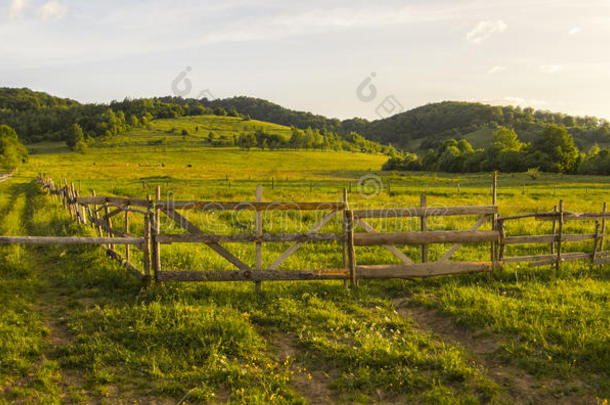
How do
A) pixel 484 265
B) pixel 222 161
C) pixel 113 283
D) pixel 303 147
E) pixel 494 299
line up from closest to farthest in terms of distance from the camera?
pixel 494 299, pixel 113 283, pixel 484 265, pixel 222 161, pixel 303 147

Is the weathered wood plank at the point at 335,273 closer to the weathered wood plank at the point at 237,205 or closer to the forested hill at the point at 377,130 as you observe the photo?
the weathered wood plank at the point at 237,205

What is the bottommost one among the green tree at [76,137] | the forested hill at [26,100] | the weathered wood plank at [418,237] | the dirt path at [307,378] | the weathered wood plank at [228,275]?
the dirt path at [307,378]

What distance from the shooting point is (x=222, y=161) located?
97.4 meters

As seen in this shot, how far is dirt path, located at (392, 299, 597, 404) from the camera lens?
188 inches

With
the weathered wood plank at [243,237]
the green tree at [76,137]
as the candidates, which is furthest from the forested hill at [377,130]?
the weathered wood plank at [243,237]

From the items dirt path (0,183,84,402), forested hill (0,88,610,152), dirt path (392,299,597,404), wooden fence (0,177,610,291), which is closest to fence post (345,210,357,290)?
wooden fence (0,177,610,291)

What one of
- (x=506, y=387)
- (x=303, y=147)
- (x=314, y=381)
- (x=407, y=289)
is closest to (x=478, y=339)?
(x=506, y=387)

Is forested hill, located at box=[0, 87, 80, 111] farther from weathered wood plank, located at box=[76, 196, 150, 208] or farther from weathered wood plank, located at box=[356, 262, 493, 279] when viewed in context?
weathered wood plank, located at box=[356, 262, 493, 279]

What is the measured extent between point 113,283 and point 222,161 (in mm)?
91390

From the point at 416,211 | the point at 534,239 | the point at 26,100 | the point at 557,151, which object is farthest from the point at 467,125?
the point at 26,100

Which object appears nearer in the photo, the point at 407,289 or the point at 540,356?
the point at 540,356

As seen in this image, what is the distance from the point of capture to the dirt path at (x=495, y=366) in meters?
4.77

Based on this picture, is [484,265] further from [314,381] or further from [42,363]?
[42,363]

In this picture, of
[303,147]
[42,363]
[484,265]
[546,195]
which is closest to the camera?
[42,363]
